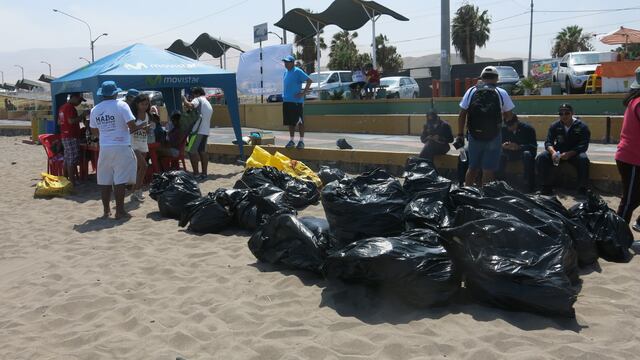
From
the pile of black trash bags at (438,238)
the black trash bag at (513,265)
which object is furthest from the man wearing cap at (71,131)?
the black trash bag at (513,265)

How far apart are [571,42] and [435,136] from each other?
5003 centimetres

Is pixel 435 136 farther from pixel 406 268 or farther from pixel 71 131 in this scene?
pixel 71 131

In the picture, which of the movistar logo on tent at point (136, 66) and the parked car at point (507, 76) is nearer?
the movistar logo on tent at point (136, 66)

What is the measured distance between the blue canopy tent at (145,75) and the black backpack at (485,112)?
543cm

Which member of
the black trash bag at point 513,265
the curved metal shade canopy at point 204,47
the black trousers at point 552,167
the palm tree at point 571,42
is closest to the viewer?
the black trash bag at point 513,265

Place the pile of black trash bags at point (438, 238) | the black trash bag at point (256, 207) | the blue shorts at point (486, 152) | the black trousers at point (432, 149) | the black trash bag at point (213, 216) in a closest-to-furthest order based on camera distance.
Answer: the pile of black trash bags at point (438, 238)
the black trash bag at point (256, 207)
the black trash bag at point (213, 216)
the blue shorts at point (486, 152)
the black trousers at point (432, 149)

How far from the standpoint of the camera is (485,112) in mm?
6277

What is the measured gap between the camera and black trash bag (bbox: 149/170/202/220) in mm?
6789

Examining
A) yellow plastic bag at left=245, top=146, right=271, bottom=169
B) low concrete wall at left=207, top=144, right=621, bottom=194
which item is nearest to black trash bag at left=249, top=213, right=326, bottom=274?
yellow plastic bag at left=245, top=146, right=271, bottom=169

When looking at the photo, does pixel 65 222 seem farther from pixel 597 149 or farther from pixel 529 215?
pixel 597 149

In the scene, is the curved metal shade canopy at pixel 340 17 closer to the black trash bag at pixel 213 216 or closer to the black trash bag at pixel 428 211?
the black trash bag at pixel 213 216

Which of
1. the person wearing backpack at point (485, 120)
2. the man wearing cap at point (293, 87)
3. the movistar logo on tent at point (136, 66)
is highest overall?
the movistar logo on tent at point (136, 66)

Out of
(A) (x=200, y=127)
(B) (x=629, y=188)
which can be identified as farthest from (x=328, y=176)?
(B) (x=629, y=188)

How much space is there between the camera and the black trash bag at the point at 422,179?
506cm
